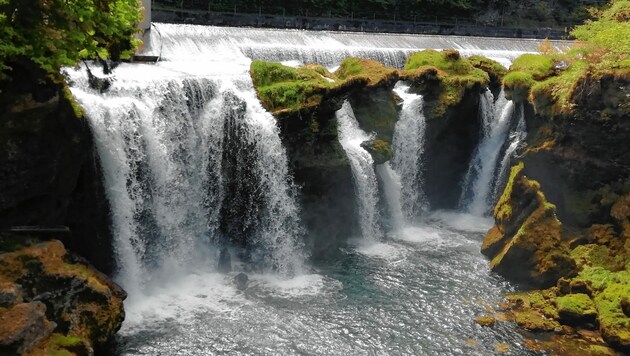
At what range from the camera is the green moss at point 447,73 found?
26.0 meters

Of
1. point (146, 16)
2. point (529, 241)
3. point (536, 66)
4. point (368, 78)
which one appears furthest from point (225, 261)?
point (536, 66)

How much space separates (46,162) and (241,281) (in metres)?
7.53

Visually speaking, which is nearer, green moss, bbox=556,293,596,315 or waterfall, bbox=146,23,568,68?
green moss, bbox=556,293,596,315

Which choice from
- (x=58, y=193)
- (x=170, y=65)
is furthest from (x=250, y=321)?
(x=170, y=65)

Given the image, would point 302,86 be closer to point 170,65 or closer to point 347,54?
point 170,65

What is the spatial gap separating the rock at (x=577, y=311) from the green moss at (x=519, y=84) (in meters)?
9.92

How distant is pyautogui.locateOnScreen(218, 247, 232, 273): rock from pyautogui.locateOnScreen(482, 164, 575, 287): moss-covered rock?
32.2ft

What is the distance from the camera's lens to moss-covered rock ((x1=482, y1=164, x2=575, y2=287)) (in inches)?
766

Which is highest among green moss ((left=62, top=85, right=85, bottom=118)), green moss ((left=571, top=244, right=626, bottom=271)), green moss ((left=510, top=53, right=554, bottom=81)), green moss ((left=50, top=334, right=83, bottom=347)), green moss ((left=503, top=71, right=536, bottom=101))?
green moss ((left=510, top=53, right=554, bottom=81))

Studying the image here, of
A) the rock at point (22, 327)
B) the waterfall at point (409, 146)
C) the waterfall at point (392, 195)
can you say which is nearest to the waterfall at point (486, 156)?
the waterfall at point (409, 146)

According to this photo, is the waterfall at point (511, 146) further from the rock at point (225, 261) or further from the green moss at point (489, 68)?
the rock at point (225, 261)

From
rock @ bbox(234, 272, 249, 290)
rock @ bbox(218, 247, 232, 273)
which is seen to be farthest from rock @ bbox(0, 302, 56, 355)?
rock @ bbox(218, 247, 232, 273)

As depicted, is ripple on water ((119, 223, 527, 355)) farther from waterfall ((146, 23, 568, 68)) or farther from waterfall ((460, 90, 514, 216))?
waterfall ((146, 23, 568, 68))

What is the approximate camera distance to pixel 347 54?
33.1 m
